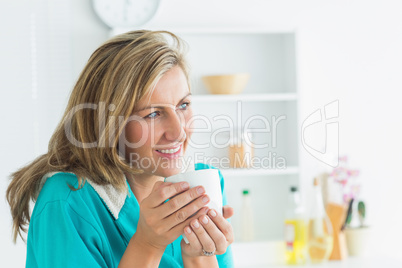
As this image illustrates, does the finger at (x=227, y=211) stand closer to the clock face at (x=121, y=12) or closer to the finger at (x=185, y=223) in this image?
the finger at (x=185, y=223)

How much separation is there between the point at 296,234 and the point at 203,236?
5.31 ft

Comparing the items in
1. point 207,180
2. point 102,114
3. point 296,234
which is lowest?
point 296,234

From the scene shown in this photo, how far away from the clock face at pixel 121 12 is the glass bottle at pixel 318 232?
1.13 m

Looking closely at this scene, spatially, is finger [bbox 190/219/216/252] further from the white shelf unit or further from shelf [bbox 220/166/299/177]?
the white shelf unit

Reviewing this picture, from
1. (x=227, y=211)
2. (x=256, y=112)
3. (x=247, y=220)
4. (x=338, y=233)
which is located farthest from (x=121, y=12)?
(x=227, y=211)

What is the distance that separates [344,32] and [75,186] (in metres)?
2.04

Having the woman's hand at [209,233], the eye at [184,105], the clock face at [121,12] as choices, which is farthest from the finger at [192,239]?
the clock face at [121,12]

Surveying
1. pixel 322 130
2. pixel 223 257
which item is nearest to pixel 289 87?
pixel 322 130

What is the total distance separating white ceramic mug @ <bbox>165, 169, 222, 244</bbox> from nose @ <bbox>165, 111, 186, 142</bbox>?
0.40 ft

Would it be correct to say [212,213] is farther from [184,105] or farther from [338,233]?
[338,233]

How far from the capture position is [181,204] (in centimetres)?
85

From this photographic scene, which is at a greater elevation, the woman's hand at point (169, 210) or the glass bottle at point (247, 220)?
the woman's hand at point (169, 210)

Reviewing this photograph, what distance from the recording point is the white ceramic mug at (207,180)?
862 millimetres

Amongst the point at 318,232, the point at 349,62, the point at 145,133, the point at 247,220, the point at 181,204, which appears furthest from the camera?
the point at 349,62
